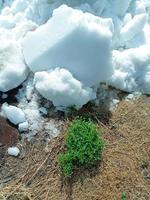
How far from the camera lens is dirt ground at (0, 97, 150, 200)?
4641 mm

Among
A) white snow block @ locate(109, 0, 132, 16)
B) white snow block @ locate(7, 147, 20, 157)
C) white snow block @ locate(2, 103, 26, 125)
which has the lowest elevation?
white snow block @ locate(7, 147, 20, 157)

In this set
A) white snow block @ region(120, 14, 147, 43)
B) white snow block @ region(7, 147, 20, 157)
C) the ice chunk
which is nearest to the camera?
white snow block @ region(7, 147, 20, 157)

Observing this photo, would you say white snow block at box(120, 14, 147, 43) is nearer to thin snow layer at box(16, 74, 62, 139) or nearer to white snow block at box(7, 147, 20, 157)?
thin snow layer at box(16, 74, 62, 139)

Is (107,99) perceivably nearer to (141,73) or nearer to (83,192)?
(141,73)

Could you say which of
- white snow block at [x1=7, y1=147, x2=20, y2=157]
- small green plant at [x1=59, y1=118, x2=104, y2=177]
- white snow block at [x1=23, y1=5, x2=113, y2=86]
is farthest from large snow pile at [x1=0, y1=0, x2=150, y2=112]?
white snow block at [x1=7, y1=147, x2=20, y2=157]

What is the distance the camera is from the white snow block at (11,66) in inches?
204

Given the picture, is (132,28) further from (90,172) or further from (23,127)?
(90,172)

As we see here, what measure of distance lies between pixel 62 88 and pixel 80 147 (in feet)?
1.91

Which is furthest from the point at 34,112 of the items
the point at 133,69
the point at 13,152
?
the point at 133,69

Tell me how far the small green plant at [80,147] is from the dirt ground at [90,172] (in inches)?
3.1

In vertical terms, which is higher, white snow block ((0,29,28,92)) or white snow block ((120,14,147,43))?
white snow block ((120,14,147,43))

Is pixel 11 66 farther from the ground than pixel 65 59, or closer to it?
closer to it

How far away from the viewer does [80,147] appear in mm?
4750

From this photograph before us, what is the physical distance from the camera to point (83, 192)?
4.64m
